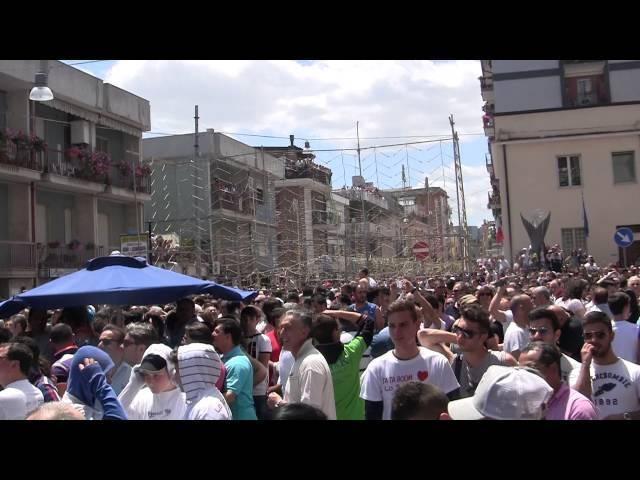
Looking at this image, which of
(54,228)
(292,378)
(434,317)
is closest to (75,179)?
(54,228)

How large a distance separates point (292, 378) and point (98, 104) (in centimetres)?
2349

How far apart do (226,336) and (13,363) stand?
1.57m

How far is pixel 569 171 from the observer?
30.3 meters

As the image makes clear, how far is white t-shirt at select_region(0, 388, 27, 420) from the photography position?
4.25 m

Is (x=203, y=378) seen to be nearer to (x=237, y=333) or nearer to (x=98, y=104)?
(x=237, y=333)

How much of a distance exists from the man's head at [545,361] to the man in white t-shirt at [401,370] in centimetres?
80

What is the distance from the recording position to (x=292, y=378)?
521 centimetres

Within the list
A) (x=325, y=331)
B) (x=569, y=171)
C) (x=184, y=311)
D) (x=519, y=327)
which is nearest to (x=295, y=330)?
(x=325, y=331)

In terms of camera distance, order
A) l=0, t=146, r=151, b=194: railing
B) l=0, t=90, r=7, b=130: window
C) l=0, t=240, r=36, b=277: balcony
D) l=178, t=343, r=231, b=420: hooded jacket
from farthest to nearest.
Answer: l=0, t=90, r=7, b=130: window → l=0, t=240, r=36, b=277: balcony → l=0, t=146, r=151, b=194: railing → l=178, t=343, r=231, b=420: hooded jacket

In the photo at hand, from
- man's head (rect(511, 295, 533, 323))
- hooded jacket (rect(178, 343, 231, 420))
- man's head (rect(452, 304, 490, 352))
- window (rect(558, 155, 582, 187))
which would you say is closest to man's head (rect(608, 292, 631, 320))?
man's head (rect(511, 295, 533, 323))

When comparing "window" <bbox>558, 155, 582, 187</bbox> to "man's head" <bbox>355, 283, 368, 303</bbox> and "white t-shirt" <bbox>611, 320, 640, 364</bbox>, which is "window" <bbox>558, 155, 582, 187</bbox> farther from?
"white t-shirt" <bbox>611, 320, 640, 364</bbox>

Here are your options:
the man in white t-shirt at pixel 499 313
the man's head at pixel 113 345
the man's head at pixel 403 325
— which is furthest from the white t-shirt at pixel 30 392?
the man in white t-shirt at pixel 499 313

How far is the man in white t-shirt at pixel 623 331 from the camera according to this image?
6.68 meters

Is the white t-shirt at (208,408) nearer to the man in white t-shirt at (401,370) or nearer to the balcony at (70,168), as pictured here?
the man in white t-shirt at (401,370)
